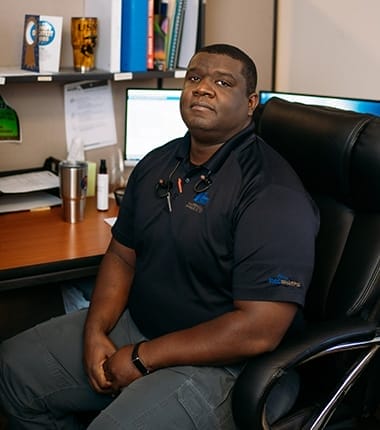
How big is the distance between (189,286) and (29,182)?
936mm

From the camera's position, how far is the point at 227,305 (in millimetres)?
1570

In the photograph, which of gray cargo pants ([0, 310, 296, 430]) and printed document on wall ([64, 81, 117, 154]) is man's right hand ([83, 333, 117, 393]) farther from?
printed document on wall ([64, 81, 117, 154])

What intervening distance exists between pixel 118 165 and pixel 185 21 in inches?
23.6

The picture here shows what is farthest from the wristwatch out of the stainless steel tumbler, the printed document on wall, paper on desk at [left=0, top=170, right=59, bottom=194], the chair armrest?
the printed document on wall

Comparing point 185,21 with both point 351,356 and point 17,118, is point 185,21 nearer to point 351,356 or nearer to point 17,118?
point 17,118

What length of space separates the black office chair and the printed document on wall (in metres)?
0.94

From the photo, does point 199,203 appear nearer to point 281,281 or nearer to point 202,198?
point 202,198

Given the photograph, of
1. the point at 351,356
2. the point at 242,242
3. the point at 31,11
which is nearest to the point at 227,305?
the point at 242,242

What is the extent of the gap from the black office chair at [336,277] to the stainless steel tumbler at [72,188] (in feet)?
2.33

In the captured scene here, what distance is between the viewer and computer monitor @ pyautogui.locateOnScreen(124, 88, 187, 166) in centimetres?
246

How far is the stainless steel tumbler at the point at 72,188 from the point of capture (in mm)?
2168

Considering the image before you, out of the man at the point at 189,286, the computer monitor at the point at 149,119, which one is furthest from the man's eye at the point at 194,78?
the computer monitor at the point at 149,119

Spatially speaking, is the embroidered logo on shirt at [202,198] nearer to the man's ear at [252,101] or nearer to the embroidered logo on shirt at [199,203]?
the embroidered logo on shirt at [199,203]

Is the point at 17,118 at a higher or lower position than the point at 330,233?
higher
